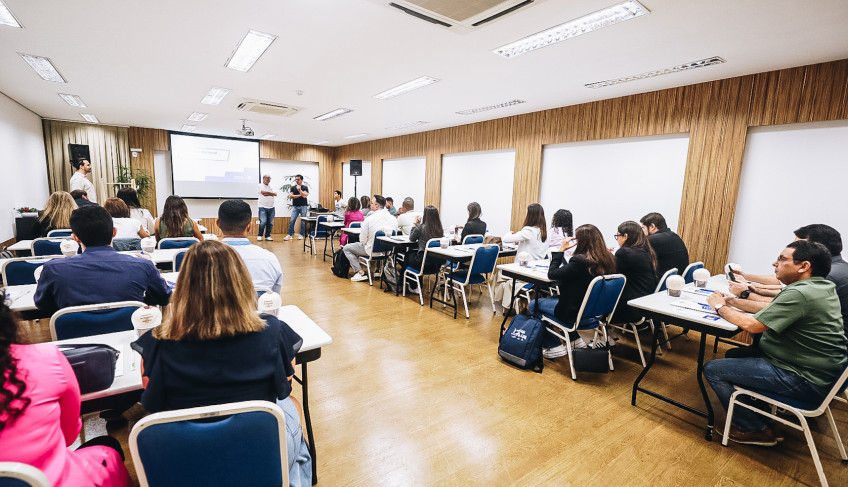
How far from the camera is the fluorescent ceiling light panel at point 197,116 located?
24.5ft

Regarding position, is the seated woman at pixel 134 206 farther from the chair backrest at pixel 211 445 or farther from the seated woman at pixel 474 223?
the chair backrest at pixel 211 445

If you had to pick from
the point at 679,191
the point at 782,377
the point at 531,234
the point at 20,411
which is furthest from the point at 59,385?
the point at 679,191

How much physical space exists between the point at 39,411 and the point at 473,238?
4.92m

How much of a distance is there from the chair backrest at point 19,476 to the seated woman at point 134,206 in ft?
14.7

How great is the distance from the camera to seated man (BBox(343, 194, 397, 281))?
594cm

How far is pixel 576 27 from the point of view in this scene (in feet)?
10.2

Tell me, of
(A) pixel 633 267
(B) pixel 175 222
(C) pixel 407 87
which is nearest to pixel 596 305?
(A) pixel 633 267

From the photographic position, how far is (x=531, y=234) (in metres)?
4.71

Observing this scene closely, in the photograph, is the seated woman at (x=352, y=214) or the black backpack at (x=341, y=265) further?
the seated woman at (x=352, y=214)

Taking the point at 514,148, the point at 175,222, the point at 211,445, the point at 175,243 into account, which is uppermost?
the point at 514,148

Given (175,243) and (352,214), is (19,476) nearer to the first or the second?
(175,243)

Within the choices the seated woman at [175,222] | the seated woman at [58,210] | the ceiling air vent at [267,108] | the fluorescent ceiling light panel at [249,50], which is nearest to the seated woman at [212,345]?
the fluorescent ceiling light panel at [249,50]

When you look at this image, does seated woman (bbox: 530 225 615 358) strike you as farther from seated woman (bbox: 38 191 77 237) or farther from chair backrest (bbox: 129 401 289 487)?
seated woman (bbox: 38 191 77 237)

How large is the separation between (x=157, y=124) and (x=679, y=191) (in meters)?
10.8
